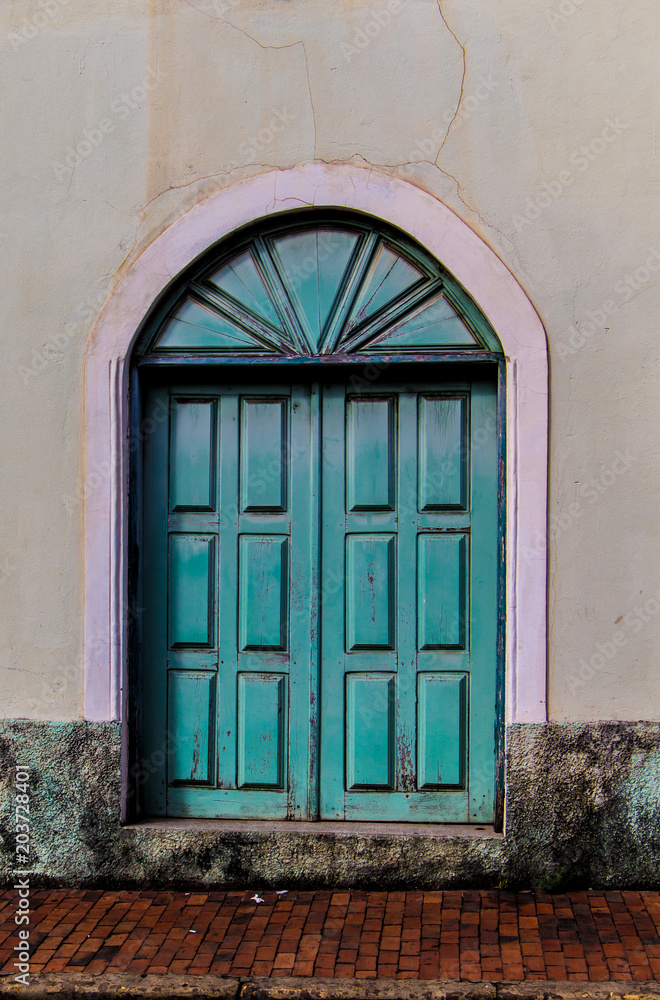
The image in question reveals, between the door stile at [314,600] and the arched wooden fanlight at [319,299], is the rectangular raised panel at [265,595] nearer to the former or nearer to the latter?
the door stile at [314,600]

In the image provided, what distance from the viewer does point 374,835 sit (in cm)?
413

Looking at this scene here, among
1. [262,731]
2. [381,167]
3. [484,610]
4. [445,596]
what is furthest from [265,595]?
[381,167]

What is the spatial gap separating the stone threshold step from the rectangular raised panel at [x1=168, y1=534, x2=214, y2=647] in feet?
5.21

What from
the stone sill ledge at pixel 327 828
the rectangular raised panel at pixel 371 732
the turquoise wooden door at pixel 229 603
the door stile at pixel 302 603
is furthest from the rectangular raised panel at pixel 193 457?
the stone sill ledge at pixel 327 828

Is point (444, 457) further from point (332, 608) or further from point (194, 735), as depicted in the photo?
point (194, 735)

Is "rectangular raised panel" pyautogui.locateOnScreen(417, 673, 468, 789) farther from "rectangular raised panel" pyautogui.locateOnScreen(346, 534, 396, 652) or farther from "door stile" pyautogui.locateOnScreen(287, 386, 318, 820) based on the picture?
"door stile" pyautogui.locateOnScreen(287, 386, 318, 820)

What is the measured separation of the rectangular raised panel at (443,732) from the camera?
432 cm

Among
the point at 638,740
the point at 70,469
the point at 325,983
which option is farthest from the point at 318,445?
the point at 325,983

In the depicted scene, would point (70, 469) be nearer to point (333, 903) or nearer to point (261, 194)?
point (261, 194)

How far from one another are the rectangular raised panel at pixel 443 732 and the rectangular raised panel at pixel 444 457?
0.90 metres

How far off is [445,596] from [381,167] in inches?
85.6

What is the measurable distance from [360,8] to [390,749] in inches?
147

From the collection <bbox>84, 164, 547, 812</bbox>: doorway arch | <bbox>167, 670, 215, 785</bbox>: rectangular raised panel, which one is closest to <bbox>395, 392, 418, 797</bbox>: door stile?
<bbox>84, 164, 547, 812</bbox>: doorway arch

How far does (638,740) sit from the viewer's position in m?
4.05
